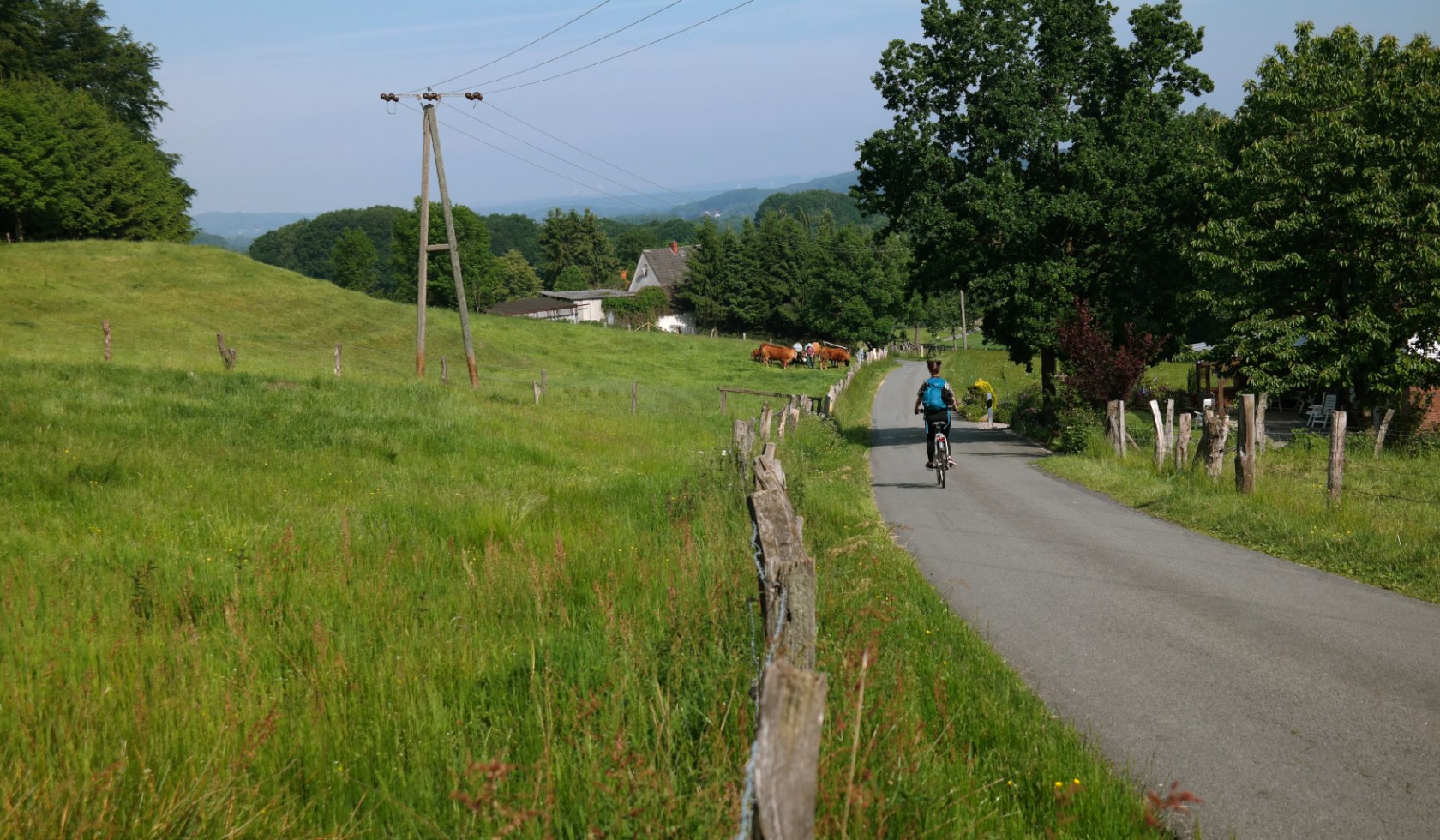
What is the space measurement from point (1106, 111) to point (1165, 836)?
28538mm

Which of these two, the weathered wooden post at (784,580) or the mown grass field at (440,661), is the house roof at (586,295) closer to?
the mown grass field at (440,661)

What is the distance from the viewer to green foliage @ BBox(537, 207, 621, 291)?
141375 millimetres

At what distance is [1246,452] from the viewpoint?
1484 cm

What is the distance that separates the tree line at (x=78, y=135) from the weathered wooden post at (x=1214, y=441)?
64.0 metres

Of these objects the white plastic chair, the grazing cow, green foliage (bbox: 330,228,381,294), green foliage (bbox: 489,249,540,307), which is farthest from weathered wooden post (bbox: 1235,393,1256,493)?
green foliage (bbox: 489,249,540,307)

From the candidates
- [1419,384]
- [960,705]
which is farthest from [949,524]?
[1419,384]

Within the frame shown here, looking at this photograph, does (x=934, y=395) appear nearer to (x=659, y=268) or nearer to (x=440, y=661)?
(x=440, y=661)

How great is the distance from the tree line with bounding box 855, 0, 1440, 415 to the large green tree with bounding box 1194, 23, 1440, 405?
57mm

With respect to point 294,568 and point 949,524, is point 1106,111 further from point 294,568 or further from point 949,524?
point 294,568

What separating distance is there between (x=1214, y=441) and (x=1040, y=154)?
1455 centimetres

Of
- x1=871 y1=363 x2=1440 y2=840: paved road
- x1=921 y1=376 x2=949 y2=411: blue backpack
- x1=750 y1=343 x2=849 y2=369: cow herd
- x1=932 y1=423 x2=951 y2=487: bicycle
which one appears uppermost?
x1=750 y1=343 x2=849 y2=369: cow herd

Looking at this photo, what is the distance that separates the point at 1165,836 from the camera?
4352 mm

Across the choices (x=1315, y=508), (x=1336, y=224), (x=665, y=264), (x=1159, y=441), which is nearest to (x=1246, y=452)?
(x=1315, y=508)

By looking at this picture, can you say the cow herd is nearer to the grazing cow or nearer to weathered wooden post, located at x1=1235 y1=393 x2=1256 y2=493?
the grazing cow
